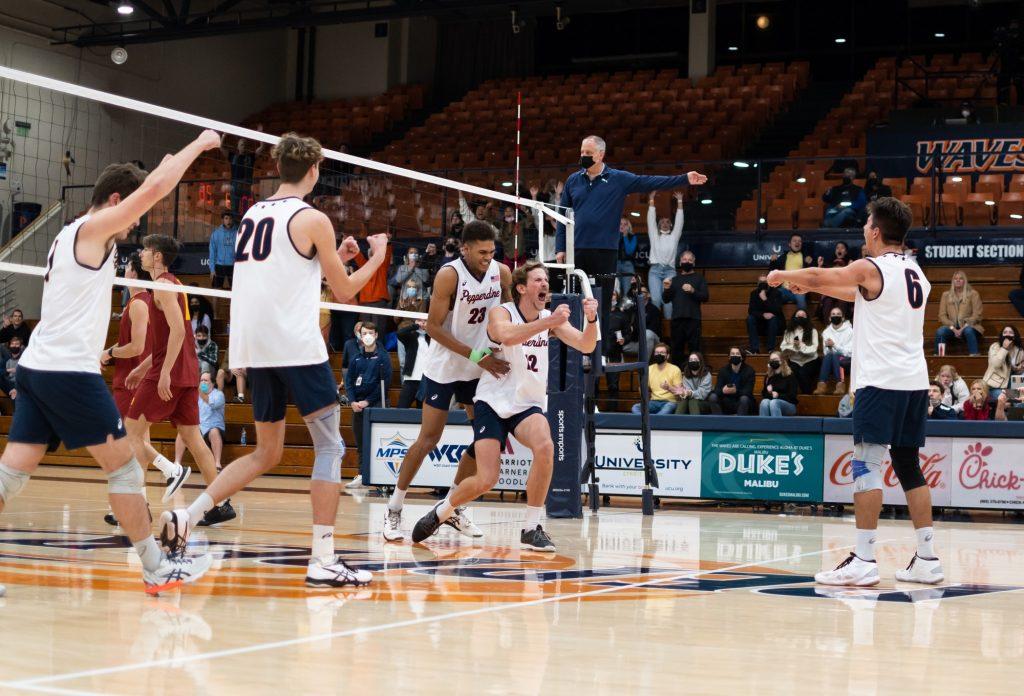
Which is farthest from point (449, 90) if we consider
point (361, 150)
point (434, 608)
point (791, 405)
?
point (434, 608)

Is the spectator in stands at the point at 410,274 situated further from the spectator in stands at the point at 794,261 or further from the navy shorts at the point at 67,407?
the navy shorts at the point at 67,407

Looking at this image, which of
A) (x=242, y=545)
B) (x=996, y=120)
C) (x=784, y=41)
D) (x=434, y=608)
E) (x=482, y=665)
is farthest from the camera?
(x=784, y=41)

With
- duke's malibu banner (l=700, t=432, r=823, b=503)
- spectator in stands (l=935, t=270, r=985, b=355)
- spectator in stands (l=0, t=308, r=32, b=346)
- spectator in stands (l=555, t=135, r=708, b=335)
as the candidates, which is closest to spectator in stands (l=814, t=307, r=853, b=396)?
spectator in stands (l=935, t=270, r=985, b=355)

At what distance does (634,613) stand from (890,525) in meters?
6.68

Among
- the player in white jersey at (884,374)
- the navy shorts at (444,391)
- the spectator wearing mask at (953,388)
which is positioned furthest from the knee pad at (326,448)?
the spectator wearing mask at (953,388)

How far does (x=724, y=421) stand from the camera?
41.8 ft

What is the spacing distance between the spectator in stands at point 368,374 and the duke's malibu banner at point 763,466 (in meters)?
4.32

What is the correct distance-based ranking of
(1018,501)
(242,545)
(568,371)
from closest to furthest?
(242,545) → (568,371) → (1018,501)

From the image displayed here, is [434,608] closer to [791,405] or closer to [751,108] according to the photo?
[791,405]

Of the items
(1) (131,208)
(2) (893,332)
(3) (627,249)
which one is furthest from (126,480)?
(3) (627,249)

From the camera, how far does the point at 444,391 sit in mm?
7758

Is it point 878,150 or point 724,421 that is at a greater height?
point 878,150

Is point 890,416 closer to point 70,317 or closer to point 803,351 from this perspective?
point 70,317

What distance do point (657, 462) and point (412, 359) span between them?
449 centimetres
